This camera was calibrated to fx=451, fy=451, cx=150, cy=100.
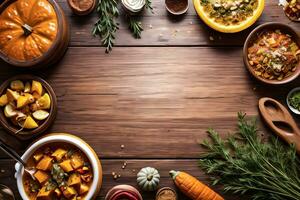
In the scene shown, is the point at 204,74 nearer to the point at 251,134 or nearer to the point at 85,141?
the point at 251,134

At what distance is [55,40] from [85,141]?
56cm

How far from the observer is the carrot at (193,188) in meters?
2.27

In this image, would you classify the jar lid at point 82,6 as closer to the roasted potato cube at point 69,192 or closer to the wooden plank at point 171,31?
the wooden plank at point 171,31

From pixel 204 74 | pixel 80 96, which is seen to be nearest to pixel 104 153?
pixel 80 96

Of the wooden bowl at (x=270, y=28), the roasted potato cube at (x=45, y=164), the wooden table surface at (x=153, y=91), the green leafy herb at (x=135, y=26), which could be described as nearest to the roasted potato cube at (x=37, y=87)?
the wooden table surface at (x=153, y=91)

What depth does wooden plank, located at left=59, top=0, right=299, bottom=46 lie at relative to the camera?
8.12 feet

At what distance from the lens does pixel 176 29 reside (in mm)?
2480

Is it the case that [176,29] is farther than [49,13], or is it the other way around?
[176,29]

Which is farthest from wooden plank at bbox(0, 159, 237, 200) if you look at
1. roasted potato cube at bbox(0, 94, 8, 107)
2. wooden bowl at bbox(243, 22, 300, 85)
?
wooden bowl at bbox(243, 22, 300, 85)

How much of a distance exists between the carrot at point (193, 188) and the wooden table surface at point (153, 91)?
88 millimetres

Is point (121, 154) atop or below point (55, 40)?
below

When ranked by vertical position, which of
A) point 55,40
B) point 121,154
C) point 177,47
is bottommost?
point 121,154

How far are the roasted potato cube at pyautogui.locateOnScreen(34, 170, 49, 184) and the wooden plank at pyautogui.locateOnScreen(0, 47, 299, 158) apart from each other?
21cm

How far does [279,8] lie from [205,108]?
27.3 inches
